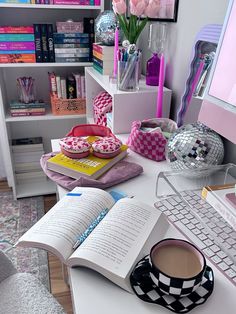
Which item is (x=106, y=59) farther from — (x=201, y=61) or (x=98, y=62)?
(x=201, y=61)

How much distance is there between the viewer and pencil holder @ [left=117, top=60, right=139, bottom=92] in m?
1.16

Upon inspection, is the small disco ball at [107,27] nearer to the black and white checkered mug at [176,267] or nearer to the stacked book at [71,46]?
the stacked book at [71,46]

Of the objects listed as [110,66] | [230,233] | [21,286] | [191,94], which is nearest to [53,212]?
[21,286]

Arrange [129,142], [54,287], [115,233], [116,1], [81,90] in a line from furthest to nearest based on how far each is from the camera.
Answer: [81,90] → [54,287] → [116,1] → [129,142] → [115,233]

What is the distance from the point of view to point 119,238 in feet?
2.04

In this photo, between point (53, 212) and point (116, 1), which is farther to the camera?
point (116, 1)

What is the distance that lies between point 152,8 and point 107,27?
346mm

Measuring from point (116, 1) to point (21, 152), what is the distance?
1163 millimetres

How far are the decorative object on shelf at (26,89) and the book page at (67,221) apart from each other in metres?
1.24

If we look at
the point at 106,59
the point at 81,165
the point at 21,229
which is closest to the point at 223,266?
the point at 81,165

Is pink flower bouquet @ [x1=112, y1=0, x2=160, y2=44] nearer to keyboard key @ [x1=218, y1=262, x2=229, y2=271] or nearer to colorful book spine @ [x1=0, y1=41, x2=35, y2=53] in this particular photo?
colorful book spine @ [x1=0, y1=41, x2=35, y2=53]

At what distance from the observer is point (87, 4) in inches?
66.0

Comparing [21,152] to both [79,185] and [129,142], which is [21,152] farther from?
[79,185]

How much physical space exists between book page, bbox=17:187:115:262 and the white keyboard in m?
0.16
